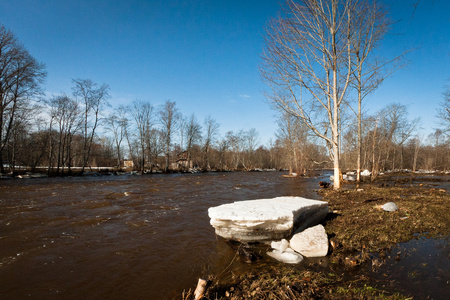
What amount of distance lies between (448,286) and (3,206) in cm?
1232

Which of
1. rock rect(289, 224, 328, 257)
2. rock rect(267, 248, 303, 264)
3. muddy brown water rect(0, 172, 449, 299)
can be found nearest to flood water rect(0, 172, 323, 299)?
muddy brown water rect(0, 172, 449, 299)

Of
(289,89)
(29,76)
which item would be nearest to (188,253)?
(289,89)

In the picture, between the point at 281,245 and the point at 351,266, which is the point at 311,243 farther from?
the point at 351,266

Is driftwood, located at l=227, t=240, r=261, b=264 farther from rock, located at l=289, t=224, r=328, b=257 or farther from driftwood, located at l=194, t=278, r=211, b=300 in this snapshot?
driftwood, located at l=194, t=278, r=211, b=300

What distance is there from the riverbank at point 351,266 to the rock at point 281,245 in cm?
54

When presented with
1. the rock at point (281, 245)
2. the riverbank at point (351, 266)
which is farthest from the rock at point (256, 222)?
the riverbank at point (351, 266)

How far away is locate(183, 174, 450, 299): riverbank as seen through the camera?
254 centimetres

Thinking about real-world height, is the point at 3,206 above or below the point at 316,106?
below

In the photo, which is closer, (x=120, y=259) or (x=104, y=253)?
(x=120, y=259)

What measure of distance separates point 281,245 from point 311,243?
1.86 feet

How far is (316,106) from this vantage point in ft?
38.8

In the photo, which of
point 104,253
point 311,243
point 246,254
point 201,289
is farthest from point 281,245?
point 104,253

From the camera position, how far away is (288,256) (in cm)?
369

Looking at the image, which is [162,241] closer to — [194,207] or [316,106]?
[194,207]
